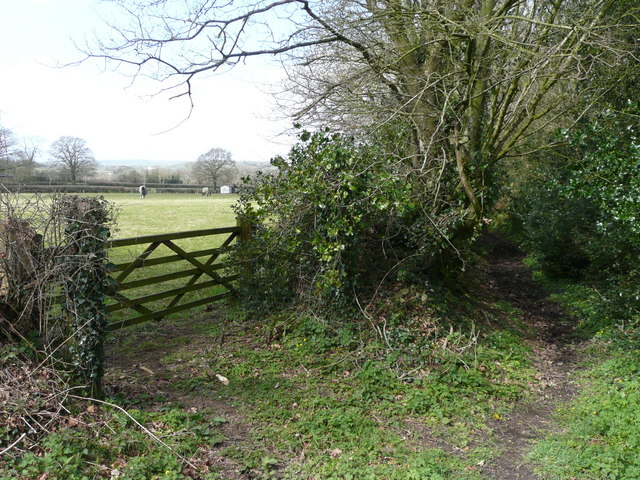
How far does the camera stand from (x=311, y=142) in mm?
7875

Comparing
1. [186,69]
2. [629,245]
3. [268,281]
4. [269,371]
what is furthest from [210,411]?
[629,245]

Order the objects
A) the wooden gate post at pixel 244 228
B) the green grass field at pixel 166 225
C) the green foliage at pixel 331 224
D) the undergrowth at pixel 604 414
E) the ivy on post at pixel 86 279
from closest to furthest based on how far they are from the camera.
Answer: the undergrowth at pixel 604 414
the ivy on post at pixel 86 279
the green foliage at pixel 331 224
the wooden gate post at pixel 244 228
the green grass field at pixel 166 225

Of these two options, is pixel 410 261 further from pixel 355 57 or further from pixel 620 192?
pixel 355 57

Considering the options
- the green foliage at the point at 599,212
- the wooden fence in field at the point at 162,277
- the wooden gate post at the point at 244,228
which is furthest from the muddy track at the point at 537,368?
the wooden gate post at the point at 244,228

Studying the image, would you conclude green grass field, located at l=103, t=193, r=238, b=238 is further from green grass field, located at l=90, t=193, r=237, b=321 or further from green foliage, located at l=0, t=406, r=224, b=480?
green foliage, located at l=0, t=406, r=224, b=480

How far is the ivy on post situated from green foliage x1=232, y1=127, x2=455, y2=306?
319 cm

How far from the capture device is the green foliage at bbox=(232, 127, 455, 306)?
7.30 meters

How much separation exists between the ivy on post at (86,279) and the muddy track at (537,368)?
13.8 feet

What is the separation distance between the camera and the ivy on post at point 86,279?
16.2ft

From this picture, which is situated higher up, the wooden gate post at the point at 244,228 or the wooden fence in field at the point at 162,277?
the wooden gate post at the point at 244,228

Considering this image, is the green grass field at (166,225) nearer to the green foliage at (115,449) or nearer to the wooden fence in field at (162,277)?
the wooden fence in field at (162,277)

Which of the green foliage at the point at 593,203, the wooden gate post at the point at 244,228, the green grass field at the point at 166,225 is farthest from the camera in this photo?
the green grass field at the point at 166,225

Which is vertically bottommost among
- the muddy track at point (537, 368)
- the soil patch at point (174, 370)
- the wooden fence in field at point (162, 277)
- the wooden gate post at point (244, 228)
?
the muddy track at point (537, 368)

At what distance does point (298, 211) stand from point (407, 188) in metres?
1.82
